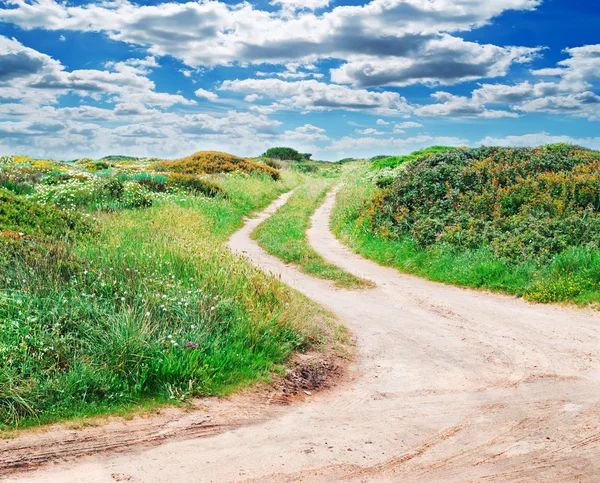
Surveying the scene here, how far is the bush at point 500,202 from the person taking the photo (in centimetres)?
1341

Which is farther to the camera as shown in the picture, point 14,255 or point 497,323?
point 497,323

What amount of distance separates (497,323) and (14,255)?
795 cm

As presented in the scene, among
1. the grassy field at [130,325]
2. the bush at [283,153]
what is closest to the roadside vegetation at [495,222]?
the grassy field at [130,325]

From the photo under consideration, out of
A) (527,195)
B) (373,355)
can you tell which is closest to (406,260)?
(527,195)

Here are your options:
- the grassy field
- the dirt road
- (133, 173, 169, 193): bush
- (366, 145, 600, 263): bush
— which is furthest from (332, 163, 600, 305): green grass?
(133, 173, 169, 193): bush

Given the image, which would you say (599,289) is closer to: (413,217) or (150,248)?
Answer: (413,217)

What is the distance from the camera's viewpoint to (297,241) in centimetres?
1725

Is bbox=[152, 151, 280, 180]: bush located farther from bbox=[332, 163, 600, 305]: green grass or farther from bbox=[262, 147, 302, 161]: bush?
bbox=[262, 147, 302, 161]: bush

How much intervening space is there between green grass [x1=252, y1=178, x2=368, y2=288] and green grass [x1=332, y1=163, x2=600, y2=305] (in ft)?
5.92

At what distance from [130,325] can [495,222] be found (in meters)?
10.8

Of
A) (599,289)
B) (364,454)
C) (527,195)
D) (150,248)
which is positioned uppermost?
(527,195)

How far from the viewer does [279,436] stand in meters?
5.59

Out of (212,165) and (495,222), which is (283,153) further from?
(495,222)

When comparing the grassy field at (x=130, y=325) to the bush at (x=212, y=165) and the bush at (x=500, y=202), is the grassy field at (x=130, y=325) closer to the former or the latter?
the bush at (x=500, y=202)
